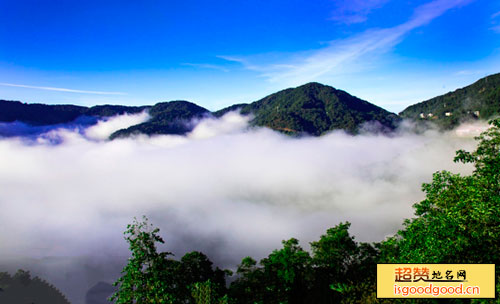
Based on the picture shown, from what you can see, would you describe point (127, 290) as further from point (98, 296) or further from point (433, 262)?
point (98, 296)

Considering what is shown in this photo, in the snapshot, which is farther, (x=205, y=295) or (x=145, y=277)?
(x=205, y=295)

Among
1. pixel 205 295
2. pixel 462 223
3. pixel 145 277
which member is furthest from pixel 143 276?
pixel 462 223

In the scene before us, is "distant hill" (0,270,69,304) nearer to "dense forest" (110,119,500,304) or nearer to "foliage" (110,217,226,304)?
"dense forest" (110,119,500,304)

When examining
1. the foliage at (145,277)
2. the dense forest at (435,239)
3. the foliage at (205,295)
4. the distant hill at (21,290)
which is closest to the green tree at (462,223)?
the dense forest at (435,239)

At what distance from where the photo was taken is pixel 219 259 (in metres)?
180

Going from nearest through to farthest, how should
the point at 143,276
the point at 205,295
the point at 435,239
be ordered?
1. the point at 435,239
2. the point at 143,276
3. the point at 205,295

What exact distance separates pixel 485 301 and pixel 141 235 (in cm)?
1934

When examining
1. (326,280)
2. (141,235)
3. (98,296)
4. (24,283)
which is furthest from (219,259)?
(141,235)

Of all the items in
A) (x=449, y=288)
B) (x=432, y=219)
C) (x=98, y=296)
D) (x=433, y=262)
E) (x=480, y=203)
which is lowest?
(x=98, y=296)

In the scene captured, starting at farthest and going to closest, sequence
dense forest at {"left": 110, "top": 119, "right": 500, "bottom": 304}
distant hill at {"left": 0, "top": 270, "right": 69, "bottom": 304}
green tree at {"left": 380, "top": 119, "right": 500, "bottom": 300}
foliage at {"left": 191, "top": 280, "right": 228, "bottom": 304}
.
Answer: distant hill at {"left": 0, "top": 270, "right": 69, "bottom": 304} < foliage at {"left": 191, "top": 280, "right": 228, "bottom": 304} < dense forest at {"left": 110, "top": 119, "right": 500, "bottom": 304} < green tree at {"left": 380, "top": 119, "right": 500, "bottom": 300}

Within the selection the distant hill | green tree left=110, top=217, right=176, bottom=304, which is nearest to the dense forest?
green tree left=110, top=217, right=176, bottom=304

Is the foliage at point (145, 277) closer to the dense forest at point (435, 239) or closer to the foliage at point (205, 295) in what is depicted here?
the dense forest at point (435, 239)

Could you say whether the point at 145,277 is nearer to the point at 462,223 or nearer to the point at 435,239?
the point at 435,239

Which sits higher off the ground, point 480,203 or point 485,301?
point 480,203
